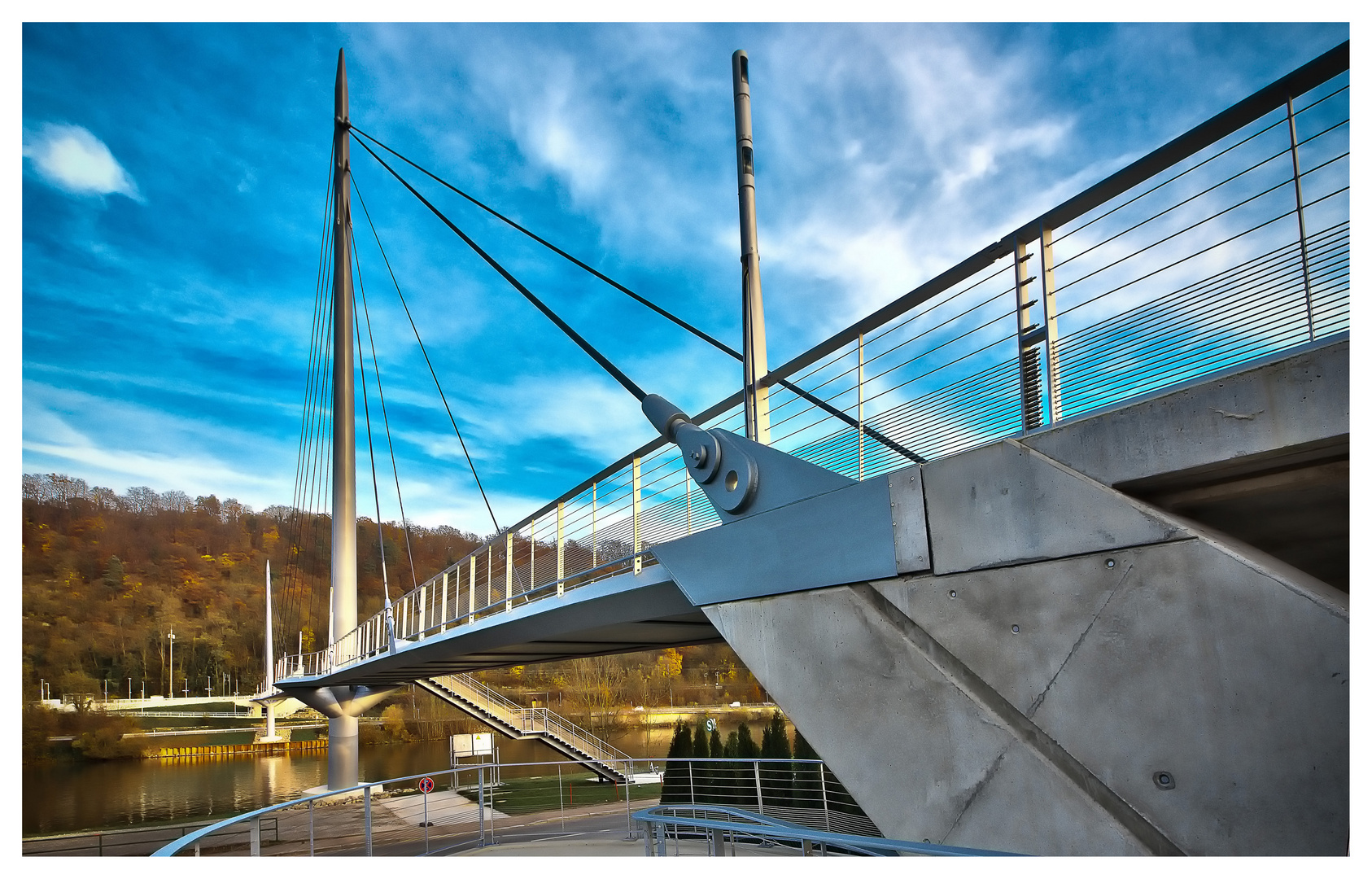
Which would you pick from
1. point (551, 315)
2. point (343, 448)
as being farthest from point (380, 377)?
point (551, 315)

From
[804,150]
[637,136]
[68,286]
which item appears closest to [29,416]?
[68,286]

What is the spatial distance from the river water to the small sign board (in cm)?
614

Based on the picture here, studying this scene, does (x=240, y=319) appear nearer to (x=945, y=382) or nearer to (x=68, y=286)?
(x=68, y=286)

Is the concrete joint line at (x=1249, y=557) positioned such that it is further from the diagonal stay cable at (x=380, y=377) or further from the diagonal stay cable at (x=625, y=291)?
the diagonal stay cable at (x=380, y=377)

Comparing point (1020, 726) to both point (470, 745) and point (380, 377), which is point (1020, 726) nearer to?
point (470, 745)

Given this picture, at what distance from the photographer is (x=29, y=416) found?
3456 cm

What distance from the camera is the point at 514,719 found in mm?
22750

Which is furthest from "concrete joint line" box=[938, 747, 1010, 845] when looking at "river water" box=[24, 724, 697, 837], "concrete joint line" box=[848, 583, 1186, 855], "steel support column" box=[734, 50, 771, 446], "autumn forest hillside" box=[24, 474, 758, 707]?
"autumn forest hillside" box=[24, 474, 758, 707]

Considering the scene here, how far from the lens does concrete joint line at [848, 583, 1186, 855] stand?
282 cm

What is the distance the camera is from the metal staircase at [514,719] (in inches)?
874

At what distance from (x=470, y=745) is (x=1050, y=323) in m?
17.2

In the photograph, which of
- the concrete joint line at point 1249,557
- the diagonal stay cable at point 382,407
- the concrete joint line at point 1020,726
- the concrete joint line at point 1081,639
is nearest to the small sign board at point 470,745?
the diagonal stay cable at point 382,407

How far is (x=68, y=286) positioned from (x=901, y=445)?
186 ft

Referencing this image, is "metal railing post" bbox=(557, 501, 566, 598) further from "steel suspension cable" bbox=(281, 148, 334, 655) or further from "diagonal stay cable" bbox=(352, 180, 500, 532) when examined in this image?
"steel suspension cable" bbox=(281, 148, 334, 655)
